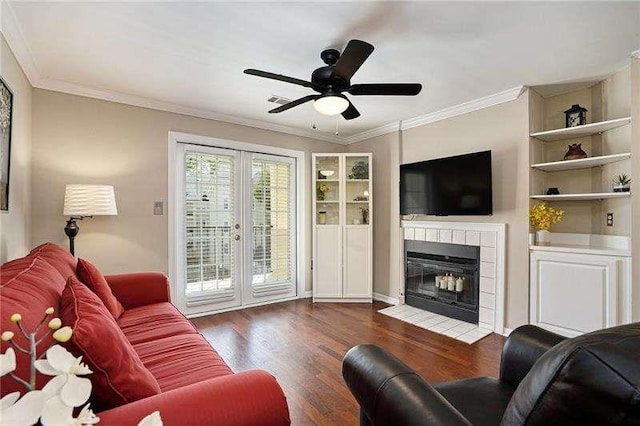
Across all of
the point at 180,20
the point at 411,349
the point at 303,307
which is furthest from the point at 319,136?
the point at 411,349

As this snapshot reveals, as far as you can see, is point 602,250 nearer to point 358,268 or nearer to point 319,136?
point 358,268

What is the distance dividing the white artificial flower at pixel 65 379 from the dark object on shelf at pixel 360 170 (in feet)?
13.8

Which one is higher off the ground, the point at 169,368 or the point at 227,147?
the point at 227,147

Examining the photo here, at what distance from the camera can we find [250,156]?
4.14 meters

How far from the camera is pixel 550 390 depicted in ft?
2.17

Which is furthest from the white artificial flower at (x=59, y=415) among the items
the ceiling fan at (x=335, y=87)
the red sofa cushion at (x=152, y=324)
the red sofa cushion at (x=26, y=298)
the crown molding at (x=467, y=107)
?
the crown molding at (x=467, y=107)

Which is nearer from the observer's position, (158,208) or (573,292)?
(573,292)

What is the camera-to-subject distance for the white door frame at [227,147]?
352 centimetres

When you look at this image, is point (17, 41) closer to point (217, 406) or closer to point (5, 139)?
point (5, 139)

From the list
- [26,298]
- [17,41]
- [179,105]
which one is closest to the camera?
[26,298]

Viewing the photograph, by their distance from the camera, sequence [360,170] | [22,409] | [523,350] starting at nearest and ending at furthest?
1. [22,409]
2. [523,350]
3. [360,170]

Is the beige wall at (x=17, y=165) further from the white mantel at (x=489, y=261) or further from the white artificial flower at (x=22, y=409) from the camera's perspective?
the white mantel at (x=489, y=261)

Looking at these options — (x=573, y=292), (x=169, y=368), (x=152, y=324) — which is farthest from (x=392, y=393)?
(x=573, y=292)

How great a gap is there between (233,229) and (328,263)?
4.59ft
